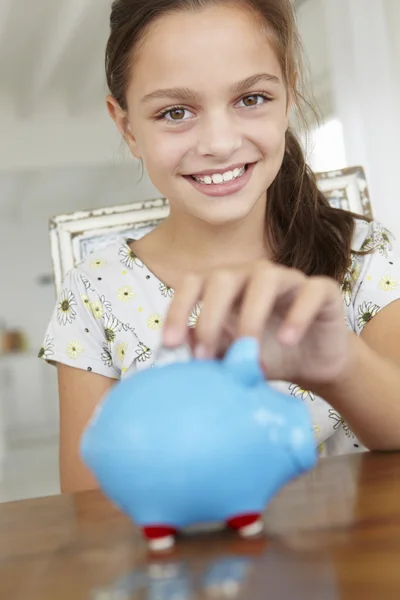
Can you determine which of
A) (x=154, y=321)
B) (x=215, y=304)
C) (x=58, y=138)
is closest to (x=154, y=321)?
(x=154, y=321)

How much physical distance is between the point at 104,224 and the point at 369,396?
0.95 m

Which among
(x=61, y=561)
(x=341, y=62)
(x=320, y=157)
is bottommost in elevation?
(x=61, y=561)

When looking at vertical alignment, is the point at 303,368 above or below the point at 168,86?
below

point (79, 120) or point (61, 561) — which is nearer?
point (61, 561)

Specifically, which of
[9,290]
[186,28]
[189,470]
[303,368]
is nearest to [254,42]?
[186,28]

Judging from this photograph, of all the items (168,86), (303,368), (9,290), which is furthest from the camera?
(9,290)

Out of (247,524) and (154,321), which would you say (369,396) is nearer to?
(247,524)

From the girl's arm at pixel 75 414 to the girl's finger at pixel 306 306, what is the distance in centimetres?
60

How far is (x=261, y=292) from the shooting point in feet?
1.80

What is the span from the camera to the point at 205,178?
110 centimetres

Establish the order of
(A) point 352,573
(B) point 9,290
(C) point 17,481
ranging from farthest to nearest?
(B) point 9,290 → (C) point 17,481 → (A) point 352,573

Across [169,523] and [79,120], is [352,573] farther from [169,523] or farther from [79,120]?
[79,120]

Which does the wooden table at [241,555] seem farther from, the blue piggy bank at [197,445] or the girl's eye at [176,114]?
the girl's eye at [176,114]

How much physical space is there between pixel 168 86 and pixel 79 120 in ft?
12.0
